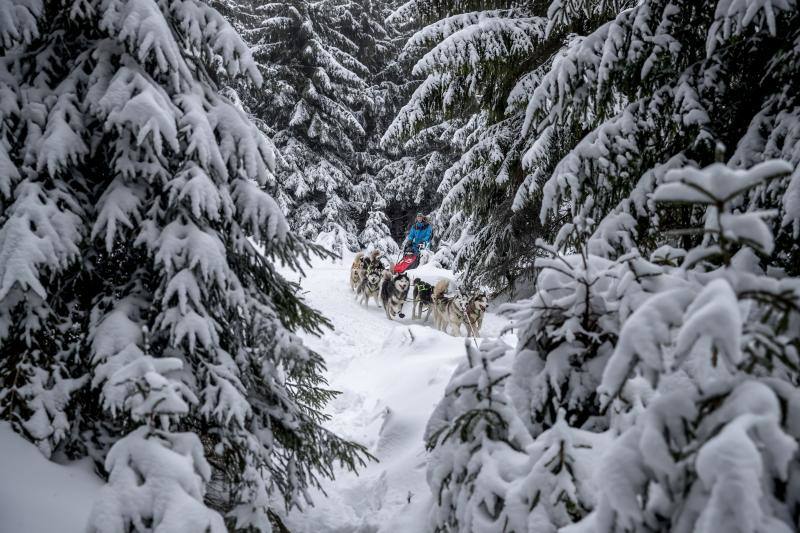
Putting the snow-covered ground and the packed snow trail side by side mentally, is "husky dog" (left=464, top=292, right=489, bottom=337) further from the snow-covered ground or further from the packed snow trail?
the packed snow trail

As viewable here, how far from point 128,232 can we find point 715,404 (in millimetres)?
3242

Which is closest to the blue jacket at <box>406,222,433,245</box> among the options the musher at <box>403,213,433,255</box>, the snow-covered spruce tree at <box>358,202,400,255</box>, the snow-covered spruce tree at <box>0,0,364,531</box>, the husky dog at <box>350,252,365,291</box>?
the musher at <box>403,213,433,255</box>

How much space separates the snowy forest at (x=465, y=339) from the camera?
3.18ft

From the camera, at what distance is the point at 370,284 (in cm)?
1274

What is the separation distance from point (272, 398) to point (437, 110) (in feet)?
15.4

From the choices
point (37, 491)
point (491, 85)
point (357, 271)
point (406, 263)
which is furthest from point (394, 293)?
point (37, 491)

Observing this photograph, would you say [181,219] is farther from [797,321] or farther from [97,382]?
[797,321]

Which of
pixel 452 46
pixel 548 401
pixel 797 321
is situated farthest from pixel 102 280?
pixel 452 46

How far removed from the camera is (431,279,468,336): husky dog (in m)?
10.5

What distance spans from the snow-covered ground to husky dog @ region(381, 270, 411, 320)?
48cm

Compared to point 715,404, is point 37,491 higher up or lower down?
lower down

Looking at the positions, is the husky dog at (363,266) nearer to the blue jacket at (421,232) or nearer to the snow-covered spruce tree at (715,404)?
the blue jacket at (421,232)

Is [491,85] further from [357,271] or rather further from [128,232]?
[357,271]

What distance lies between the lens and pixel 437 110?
6277 millimetres
